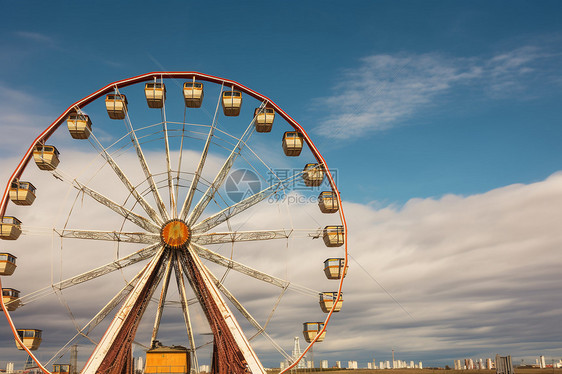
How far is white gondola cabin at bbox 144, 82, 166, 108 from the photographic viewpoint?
1331 inches

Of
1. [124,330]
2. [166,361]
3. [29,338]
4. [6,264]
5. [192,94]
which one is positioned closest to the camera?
[124,330]

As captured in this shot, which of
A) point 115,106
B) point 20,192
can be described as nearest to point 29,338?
point 20,192

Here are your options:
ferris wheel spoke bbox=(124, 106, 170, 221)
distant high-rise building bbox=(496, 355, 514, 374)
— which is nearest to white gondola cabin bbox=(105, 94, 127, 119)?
ferris wheel spoke bbox=(124, 106, 170, 221)

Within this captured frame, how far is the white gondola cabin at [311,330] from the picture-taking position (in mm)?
31291

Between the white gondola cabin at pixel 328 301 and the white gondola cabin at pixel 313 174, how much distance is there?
7134mm

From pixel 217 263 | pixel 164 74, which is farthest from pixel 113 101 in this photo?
pixel 217 263

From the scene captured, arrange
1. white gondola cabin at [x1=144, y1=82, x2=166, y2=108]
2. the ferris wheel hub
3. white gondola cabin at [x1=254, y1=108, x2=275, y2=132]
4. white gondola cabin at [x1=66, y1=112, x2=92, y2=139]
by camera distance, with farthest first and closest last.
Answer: white gondola cabin at [x1=254, y1=108, x2=275, y2=132]
white gondola cabin at [x1=144, y1=82, x2=166, y2=108]
white gondola cabin at [x1=66, y1=112, x2=92, y2=139]
the ferris wheel hub

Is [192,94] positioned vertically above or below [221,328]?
above

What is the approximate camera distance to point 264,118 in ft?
113

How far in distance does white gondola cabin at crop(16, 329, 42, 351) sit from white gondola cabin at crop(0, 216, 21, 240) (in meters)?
5.74

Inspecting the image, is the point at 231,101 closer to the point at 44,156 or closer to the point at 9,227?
the point at 44,156

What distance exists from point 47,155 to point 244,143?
12.4 metres

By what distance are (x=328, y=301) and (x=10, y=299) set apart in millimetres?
18697

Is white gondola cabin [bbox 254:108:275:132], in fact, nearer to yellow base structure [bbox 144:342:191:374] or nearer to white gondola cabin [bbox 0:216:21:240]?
yellow base structure [bbox 144:342:191:374]
